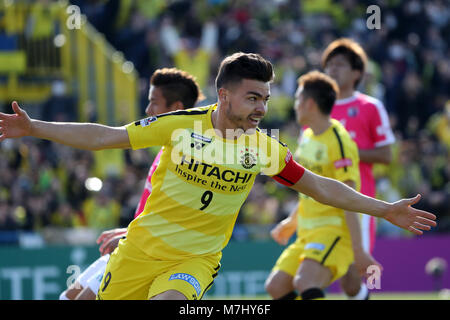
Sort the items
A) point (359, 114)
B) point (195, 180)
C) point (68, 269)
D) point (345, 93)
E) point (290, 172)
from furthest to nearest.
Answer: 1. point (68, 269)
2. point (345, 93)
3. point (359, 114)
4. point (290, 172)
5. point (195, 180)

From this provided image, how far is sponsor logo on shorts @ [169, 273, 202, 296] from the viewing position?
203 inches

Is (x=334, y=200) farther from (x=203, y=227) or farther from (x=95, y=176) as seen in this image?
(x=95, y=176)

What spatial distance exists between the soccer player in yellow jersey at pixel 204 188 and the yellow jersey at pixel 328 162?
5.84 ft

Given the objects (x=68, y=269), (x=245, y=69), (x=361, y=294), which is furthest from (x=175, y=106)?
(x=68, y=269)

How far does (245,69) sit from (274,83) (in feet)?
43.6

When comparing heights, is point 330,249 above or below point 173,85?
below

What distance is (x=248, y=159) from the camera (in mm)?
5312

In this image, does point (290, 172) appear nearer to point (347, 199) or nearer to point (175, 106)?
point (347, 199)

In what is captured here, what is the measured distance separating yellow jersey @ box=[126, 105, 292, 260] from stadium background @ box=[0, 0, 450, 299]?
27.8 ft

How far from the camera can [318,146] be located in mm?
7387

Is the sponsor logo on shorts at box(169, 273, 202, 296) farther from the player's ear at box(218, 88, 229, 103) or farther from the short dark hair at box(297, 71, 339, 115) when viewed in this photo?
the short dark hair at box(297, 71, 339, 115)

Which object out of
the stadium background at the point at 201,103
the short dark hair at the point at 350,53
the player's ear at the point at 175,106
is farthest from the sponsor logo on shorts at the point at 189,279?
the stadium background at the point at 201,103
